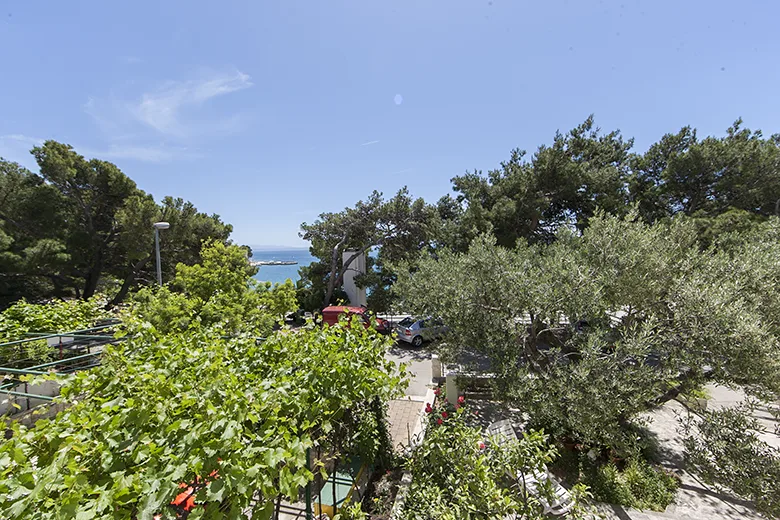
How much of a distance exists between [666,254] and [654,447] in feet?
13.7

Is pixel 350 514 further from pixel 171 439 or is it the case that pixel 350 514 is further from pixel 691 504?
pixel 691 504

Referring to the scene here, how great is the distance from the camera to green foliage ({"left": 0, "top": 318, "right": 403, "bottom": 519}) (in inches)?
62.2

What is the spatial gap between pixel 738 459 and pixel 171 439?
7.30m

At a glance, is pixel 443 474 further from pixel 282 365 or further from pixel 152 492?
pixel 152 492

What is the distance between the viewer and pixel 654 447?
6.88 metres

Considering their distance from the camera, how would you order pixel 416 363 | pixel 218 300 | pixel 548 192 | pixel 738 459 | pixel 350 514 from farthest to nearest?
pixel 548 192, pixel 416 363, pixel 218 300, pixel 738 459, pixel 350 514

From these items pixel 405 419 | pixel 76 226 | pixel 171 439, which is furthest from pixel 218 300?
pixel 76 226

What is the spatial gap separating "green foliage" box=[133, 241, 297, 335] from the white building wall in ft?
33.5

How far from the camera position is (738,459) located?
186 inches

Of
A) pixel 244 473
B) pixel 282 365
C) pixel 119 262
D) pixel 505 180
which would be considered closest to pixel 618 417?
pixel 282 365

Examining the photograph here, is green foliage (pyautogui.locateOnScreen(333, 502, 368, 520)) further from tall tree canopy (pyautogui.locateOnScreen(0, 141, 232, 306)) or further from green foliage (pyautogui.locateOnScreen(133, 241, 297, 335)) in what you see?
tall tree canopy (pyautogui.locateOnScreen(0, 141, 232, 306))

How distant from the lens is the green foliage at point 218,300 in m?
7.03

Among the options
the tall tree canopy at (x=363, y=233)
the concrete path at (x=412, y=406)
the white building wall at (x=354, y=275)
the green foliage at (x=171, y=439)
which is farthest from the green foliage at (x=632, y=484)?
the white building wall at (x=354, y=275)

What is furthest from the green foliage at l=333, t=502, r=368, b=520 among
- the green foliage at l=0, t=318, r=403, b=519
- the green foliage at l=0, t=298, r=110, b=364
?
the green foliage at l=0, t=298, r=110, b=364
